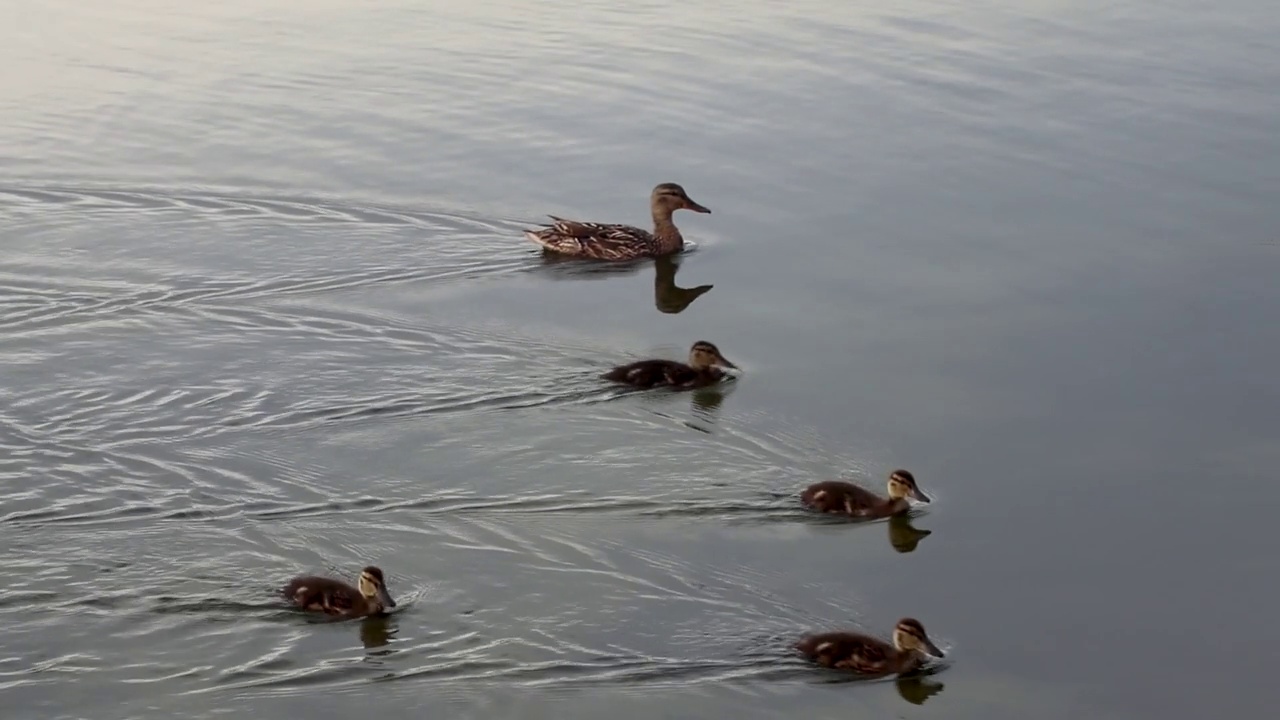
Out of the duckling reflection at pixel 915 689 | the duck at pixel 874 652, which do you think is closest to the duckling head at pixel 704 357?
the duck at pixel 874 652

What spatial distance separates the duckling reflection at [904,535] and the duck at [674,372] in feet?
5.99

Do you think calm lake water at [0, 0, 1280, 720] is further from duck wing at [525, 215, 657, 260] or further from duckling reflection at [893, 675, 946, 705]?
duck wing at [525, 215, 657, 260]

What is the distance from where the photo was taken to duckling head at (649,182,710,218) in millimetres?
12430

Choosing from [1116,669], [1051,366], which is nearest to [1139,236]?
[1051,366]

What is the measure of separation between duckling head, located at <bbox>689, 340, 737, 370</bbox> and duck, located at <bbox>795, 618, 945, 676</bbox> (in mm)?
3015

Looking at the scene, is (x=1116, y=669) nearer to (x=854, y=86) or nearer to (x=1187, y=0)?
(x=854, y=86)

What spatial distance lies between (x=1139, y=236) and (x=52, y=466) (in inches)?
270

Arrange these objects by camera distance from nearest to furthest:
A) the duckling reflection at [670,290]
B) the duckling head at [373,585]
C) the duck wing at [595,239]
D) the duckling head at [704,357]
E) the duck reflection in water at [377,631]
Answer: the duck reflection in water at [377,631] → the duckling head at [373,585] → the duckling head at [704,357] → the duckling reflection at [670,290] → the duck wing at [595,239]

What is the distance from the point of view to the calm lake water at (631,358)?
24.2ft

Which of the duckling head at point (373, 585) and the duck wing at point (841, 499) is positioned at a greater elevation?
the duck wing at point (841, 499)

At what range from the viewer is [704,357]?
33.6ft

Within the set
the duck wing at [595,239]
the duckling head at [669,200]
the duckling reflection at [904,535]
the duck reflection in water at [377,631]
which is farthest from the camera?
the duckling head at [669,200]

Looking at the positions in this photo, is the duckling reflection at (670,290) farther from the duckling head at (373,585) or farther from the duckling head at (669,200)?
the duckling head at (373,585)

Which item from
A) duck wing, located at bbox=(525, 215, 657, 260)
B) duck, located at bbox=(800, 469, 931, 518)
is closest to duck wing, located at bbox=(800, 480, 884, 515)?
duck, located at bbox=(800, 469, 931, 518)
